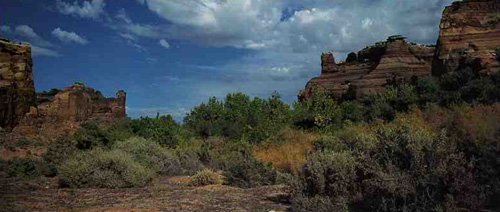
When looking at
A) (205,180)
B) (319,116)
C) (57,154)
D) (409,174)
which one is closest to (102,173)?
(205,180)

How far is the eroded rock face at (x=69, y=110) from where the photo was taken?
37125 millimetres

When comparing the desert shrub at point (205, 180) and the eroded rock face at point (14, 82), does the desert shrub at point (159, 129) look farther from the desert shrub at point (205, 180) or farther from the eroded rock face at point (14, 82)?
the eroded rock face at point (14, 82)

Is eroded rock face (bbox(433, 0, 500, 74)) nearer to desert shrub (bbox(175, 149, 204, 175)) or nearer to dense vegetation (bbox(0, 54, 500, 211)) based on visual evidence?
dense vegetation (bbox(0, 54, 500, 211))

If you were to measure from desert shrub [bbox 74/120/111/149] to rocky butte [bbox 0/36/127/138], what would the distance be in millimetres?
17582

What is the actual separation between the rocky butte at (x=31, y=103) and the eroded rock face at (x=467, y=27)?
125ft

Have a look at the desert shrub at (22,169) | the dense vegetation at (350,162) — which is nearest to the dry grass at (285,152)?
the dense vegetation at (350,162)

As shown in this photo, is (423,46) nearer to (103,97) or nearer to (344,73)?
(344,73)

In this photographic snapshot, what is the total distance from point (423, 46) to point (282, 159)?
177 feet

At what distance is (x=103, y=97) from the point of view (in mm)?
51469

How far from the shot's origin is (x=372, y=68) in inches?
→ 2571

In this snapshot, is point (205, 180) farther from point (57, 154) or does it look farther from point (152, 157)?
point (57, 154)

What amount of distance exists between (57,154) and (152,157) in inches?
145

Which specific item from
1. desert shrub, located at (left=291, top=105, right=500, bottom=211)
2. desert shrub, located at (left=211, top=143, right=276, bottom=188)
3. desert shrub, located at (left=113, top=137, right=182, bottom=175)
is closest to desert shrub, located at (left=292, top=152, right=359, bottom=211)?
desert shrub, located at (left=291, top=105, right=500, bottom=211)

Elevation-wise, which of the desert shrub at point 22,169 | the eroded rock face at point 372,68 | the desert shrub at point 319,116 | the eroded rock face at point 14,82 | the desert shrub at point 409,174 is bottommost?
the desert shrub at point 22,169
